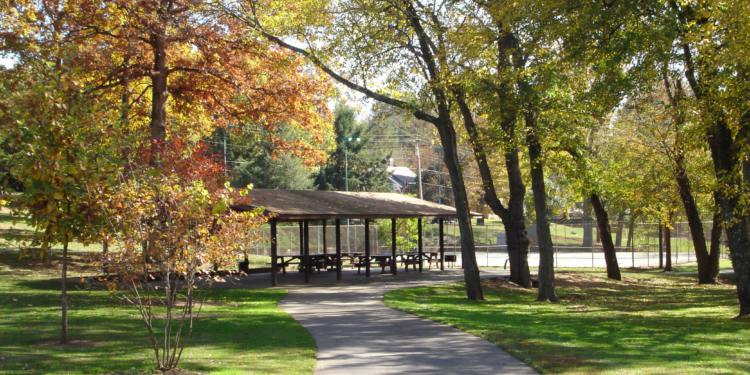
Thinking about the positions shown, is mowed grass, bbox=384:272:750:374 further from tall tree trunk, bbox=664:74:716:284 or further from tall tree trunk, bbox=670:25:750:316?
tall tree trunk, bbox=664:74:716:284

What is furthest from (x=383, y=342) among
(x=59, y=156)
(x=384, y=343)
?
(x=59, y=156)

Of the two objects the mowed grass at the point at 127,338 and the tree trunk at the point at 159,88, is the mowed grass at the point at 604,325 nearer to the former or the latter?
the mowed grass at the point at 127,338

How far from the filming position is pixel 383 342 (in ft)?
32.6

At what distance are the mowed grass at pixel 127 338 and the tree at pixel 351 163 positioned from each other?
3578cm

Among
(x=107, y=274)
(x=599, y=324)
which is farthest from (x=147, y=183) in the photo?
(x=599, y=324)

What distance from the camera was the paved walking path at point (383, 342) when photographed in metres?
8.08

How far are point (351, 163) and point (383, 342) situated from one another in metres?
43.6

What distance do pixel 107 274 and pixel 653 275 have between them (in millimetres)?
27551

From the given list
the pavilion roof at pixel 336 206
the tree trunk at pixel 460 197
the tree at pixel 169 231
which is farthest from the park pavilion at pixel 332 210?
the tree at pixel 169 231

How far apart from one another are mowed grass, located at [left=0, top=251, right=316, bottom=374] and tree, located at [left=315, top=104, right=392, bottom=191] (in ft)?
117

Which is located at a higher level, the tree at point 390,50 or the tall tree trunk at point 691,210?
the tree at point 390,50

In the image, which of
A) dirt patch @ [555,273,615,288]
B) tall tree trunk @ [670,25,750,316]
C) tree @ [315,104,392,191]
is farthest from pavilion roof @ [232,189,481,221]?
tree @ [315,104,392,191]

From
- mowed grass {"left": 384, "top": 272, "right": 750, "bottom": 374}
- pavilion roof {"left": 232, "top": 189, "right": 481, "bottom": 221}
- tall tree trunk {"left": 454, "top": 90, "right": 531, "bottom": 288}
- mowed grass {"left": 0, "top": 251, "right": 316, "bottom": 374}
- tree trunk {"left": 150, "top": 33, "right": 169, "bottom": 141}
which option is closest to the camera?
mowed grass {"left": 0, "top": 251, "right": 316, "bottom": 374}

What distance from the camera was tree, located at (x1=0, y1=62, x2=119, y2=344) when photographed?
290 inches
